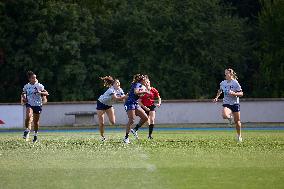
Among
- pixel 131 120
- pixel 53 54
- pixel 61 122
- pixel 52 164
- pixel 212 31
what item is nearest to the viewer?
pixel 52 164

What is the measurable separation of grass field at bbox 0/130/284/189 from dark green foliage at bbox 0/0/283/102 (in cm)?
3150

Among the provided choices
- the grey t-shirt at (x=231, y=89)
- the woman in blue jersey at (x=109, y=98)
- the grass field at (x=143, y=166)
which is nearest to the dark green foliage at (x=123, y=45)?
the woman in blue jersey at (x=109, y=98)

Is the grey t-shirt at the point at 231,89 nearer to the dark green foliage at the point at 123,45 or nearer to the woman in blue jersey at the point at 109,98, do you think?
the woman in blue jersey at the point at 109,98

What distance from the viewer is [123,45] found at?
191 ft

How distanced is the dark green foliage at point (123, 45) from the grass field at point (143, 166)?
31504 millimetres

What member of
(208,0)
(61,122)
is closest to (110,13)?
(208,0)

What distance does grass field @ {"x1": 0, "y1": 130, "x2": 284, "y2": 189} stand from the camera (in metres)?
13.5

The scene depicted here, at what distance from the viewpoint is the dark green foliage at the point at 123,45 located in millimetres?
54469

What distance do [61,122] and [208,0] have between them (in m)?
15.6

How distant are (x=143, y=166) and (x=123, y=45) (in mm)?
42081

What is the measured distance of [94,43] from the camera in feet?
184

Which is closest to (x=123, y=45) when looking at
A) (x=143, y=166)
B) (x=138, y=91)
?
(x=138, y=91)

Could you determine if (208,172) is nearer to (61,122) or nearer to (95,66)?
(61,122)

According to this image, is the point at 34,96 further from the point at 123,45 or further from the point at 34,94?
the point at 123,45
